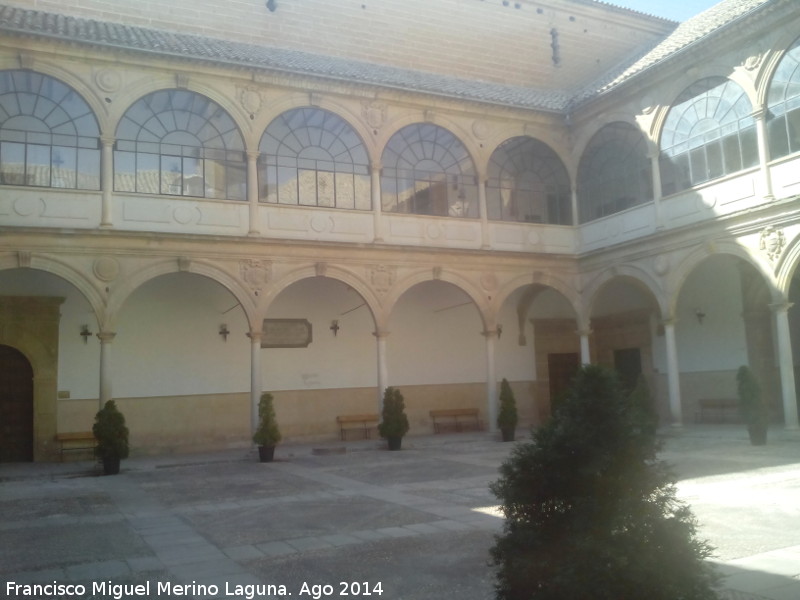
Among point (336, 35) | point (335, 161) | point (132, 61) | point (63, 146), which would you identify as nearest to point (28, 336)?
point (63, 146)

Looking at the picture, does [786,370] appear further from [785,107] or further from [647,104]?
[647,104]

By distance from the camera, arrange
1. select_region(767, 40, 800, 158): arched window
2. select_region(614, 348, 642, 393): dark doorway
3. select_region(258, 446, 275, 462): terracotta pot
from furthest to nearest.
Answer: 1. select_region(614, 348, 642, 393): dark doorway
2. select_region(258, 446, 275, 462): terracotta pot
3. select_region(767, 40, 800, 158): arched window

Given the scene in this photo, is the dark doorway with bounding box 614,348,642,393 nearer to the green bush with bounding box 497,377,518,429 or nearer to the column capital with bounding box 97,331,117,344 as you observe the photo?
the green bush with bounding box 497,377,518,429

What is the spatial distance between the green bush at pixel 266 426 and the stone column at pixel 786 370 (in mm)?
10273

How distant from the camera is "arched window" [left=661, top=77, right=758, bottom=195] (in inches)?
602

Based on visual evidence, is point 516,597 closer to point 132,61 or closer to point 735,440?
point 735,440

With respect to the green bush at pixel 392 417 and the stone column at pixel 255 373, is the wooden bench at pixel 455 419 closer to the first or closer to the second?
the green bush at pixel 392 417

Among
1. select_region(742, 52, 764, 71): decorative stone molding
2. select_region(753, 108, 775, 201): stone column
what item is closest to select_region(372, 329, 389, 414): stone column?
select_region(753, 108, 775, 201): stone column

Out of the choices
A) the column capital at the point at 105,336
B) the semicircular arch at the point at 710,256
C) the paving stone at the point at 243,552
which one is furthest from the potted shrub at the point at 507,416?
the paving stone at the point at 243,552

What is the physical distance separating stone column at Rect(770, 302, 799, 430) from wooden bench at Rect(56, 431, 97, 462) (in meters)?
14.5

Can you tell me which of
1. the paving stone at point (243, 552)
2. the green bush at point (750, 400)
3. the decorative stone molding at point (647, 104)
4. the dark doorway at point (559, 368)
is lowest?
the paving stone at point (243, 552)

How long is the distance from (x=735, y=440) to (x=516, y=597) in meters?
12.8

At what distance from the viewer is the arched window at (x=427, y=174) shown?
18203 millimetres

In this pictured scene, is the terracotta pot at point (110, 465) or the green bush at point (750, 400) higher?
the green bush at point (750, 400)
